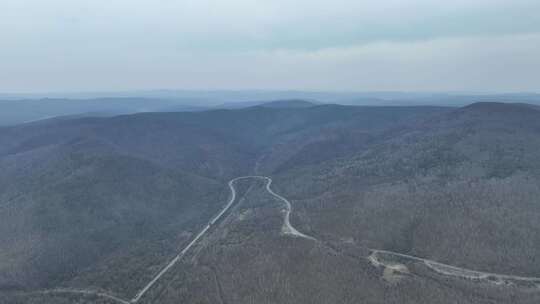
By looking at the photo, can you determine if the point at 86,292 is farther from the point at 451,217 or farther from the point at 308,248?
the point at 451,217

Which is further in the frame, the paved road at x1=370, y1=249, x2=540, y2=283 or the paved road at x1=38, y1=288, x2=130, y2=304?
the paved road at x1=38, y1=288, x2=130, y2=304

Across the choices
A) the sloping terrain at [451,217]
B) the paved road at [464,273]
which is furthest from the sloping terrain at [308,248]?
the paved road at [464,273]

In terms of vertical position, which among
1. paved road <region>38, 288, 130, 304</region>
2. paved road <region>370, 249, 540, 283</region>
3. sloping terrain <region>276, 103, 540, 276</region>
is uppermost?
sloping terrain <region>276, 103, 540, 276</region>

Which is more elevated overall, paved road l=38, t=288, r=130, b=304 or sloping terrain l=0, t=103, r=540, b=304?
sloping terrain l=0, t=103, r=540, b=304

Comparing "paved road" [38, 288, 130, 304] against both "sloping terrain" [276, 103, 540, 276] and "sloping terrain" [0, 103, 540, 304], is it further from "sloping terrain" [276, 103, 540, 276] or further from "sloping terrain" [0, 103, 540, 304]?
"sloping terrain" [276, 103, 540, 276]

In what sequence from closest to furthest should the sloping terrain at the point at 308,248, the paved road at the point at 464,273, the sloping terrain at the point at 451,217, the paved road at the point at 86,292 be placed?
the sloping terrain at the point at 308,248
the paved road at the point at 464,273
the paved road at the point at 86,292
the sloping terrain at the point at 451,217

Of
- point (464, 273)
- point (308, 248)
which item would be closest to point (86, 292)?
point (308, 248)

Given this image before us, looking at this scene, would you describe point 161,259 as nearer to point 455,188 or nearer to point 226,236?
point 226,236

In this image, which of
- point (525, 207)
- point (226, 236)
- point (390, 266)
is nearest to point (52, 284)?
point (226, 236)

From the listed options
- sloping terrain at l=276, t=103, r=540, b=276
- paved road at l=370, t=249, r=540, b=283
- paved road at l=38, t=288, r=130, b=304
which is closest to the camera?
paved road at l=370, t=249, r=540, b=283

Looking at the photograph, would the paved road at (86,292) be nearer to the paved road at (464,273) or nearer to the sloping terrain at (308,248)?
the sloping terrain at (308,248)

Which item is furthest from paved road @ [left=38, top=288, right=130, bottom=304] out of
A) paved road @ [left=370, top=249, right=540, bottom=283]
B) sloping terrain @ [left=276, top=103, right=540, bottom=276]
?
paved road @ [left=370, top=249, right=540, bottom=283]

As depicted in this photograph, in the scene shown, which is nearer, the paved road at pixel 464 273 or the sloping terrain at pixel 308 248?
the sloping terrain at pixel 308 248
